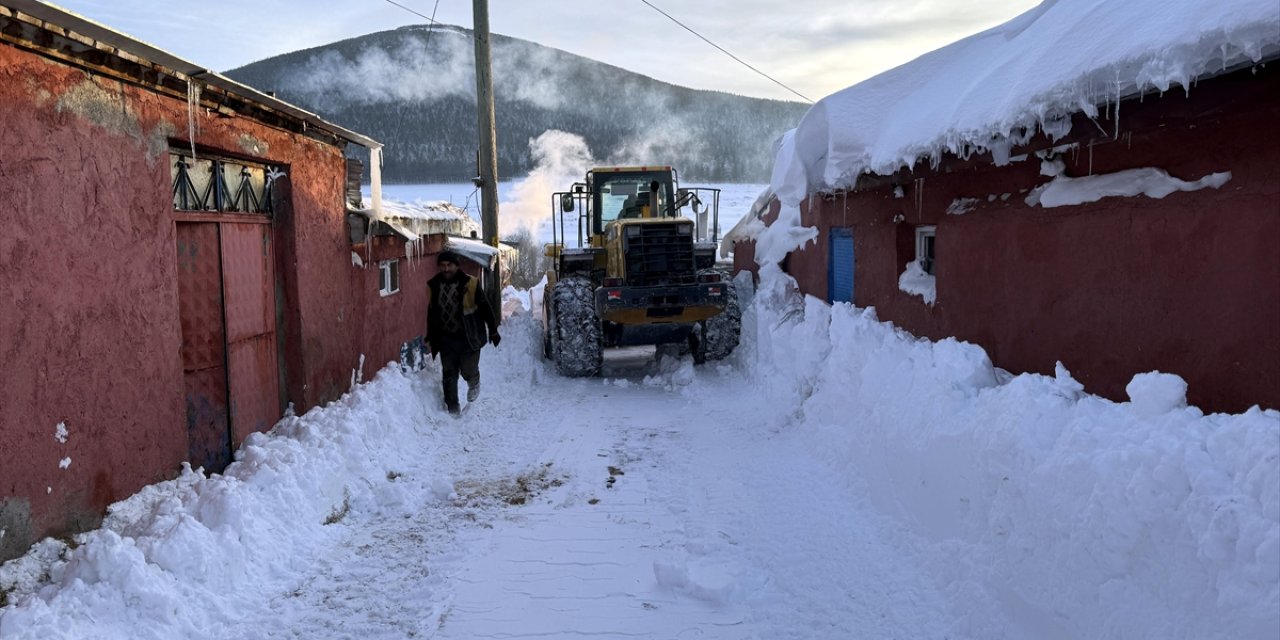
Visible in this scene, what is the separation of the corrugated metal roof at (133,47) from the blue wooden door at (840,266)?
19.2 ft

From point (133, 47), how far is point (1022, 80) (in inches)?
197

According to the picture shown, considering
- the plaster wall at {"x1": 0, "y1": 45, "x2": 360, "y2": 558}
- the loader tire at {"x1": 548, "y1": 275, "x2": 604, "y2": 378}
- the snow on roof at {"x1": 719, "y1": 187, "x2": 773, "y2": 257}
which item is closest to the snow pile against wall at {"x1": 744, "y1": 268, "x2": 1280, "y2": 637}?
the plaster wall at {"x1": 0, "y1": 45, "x2": 360, "y2": 558}

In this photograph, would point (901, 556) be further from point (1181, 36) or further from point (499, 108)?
point (499, 108)

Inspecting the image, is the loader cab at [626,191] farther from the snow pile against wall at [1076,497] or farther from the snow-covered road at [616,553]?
the snow pile against wall at [1076,497]

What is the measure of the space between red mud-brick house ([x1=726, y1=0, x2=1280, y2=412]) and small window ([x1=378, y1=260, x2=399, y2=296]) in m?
5.57

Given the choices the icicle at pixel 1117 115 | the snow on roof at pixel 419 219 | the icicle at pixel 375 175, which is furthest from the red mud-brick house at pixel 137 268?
the icicle at pixel 1117 115

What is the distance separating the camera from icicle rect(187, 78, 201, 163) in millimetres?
5477

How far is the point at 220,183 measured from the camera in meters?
6.29

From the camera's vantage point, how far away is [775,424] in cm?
825

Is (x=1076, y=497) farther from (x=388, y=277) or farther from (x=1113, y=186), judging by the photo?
(x=388, y=277)

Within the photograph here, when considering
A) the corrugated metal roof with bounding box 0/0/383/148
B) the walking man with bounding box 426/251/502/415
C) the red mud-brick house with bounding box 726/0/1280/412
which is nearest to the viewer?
the red mud-brick house with bounding box 726/0/1280/412

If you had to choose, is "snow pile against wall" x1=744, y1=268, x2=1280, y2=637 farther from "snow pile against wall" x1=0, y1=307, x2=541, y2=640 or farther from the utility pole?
the utility pole

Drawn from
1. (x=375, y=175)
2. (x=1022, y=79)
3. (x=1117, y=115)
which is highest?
(x=375, y=175)

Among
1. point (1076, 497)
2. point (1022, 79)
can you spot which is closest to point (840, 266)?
point (1022, 79)
